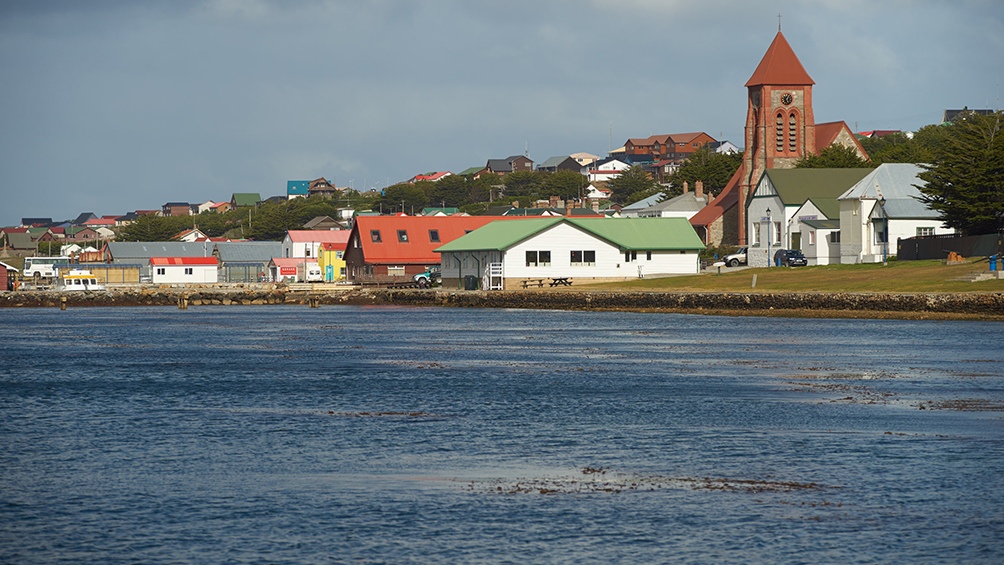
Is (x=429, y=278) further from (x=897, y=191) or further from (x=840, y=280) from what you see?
(x=840, y=280)

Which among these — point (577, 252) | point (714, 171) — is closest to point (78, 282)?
point (577, 252)

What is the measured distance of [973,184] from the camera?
247ft

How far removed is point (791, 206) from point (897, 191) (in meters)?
15.0

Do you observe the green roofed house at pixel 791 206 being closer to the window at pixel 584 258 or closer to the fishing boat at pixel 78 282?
the window at pixel 584 258

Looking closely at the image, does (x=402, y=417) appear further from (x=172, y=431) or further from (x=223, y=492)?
(x=223, y=492)

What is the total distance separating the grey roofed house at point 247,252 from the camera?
152 meters

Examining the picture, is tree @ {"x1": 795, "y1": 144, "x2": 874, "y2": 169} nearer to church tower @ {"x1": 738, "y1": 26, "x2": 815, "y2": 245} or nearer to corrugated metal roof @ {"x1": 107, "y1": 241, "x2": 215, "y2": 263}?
church tower @ {"x1": 738, "y1": 26, "x2": 815, "y2": 245}

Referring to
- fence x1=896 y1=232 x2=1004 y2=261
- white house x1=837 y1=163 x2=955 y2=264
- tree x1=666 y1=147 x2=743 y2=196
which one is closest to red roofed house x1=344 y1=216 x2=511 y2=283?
white house x1=837 y1=163 x2=955 y2=264

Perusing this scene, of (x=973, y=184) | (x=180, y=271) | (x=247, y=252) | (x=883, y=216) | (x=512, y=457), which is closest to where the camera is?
(x=512, y=457)

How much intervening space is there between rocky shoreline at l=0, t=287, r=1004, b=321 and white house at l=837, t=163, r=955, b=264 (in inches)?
657

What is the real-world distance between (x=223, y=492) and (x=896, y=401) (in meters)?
18.0

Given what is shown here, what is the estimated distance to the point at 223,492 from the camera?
20.8 metres

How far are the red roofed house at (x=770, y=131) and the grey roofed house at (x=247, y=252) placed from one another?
55.3 meters

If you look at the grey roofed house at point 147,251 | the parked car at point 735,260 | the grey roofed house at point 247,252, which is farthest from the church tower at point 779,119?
the grey roofed house at point 147,251
